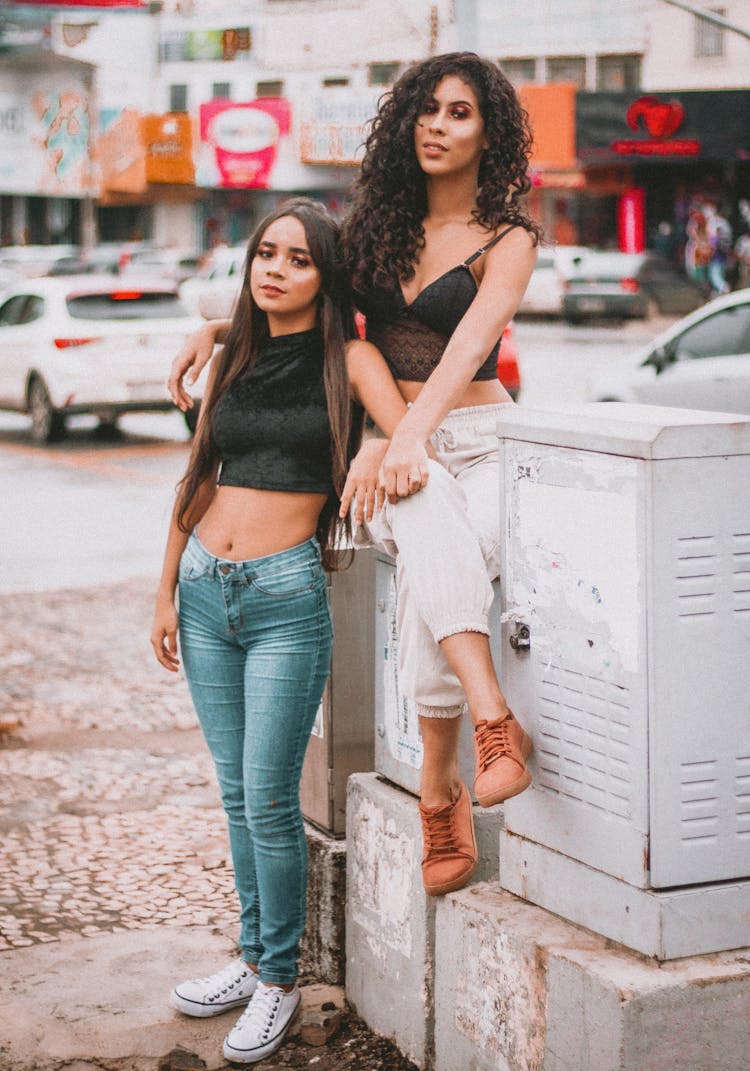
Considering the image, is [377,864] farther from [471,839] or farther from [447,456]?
[447,456]

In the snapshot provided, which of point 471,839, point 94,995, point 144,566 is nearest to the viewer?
point 471,839

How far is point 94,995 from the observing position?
398 centimetres

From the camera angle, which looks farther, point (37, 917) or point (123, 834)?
point (123, 834)

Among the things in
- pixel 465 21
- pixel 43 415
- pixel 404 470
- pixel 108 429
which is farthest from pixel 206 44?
pixel 404 470

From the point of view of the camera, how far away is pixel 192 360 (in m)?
3.99

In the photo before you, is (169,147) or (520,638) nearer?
(520,638)

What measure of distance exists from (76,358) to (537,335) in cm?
1558

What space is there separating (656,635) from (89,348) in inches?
556

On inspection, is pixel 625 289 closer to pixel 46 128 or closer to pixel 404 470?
pixel 46 128

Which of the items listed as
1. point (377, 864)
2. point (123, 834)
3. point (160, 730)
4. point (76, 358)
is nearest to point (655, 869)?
point (377, 864)

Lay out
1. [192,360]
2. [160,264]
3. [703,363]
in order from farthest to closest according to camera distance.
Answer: [160,264]
[703,363]
[192,360]

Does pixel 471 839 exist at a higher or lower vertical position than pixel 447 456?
lower

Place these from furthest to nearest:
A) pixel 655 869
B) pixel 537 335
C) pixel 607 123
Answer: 1. pixel 607 123
2. pixel 537 335
3. pixel 655 869

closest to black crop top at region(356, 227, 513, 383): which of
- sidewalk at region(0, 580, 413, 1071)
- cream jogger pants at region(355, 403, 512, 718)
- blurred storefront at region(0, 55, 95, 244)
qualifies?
cream jogger pants at region(355, 403, 512, 718)
